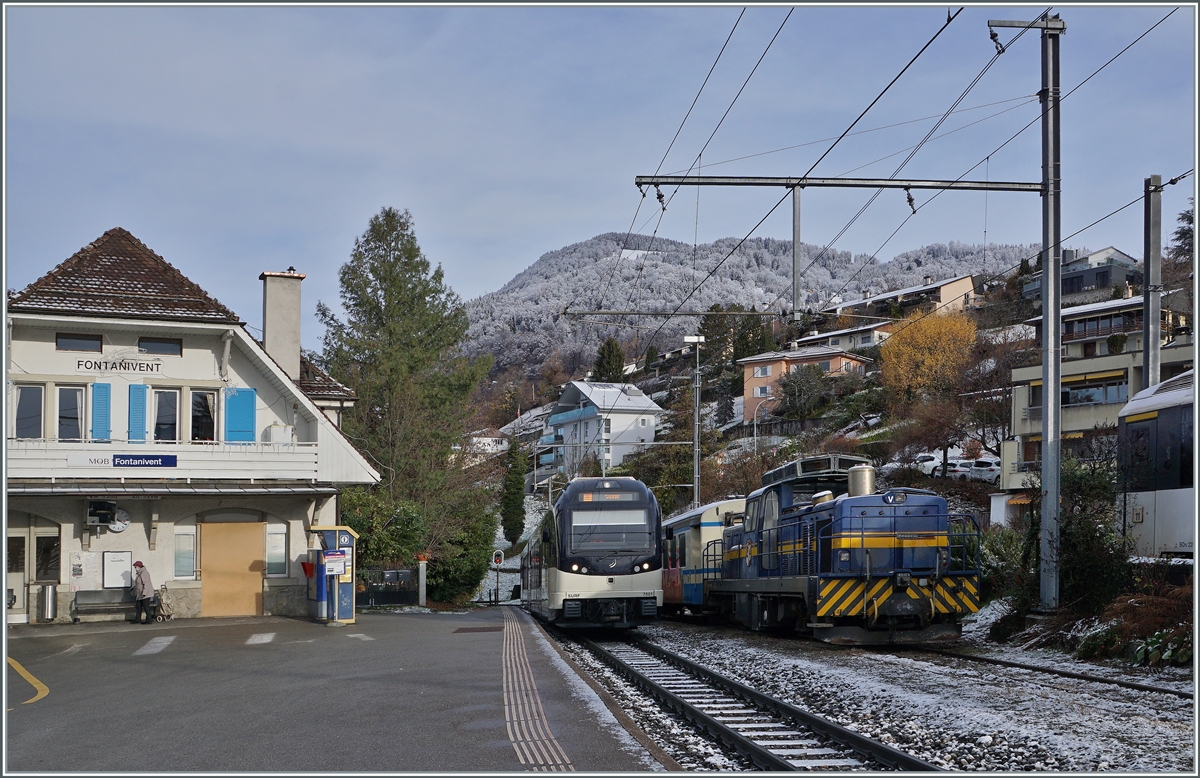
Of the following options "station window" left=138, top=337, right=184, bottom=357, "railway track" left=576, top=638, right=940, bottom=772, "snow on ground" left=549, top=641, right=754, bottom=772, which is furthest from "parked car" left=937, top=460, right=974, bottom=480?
"snow on ground" left=549, top=641, right=754, bottom=772

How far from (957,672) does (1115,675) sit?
183 centimetres

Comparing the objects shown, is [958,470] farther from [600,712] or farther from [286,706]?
[286,706]

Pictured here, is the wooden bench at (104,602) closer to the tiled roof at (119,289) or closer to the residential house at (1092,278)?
the tiled roof at (119,289)

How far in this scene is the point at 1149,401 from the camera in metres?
17.5

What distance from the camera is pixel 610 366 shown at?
107000mm

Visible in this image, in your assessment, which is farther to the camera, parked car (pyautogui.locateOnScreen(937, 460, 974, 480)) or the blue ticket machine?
parked car (pyautogui.locateOnScreen(937, 460, 974, 480))

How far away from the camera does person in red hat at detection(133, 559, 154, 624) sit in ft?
74.0

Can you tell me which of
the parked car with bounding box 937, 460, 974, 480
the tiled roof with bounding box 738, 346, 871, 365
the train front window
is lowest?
the train front window

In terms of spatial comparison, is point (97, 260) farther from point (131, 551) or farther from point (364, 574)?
point (364, 574)

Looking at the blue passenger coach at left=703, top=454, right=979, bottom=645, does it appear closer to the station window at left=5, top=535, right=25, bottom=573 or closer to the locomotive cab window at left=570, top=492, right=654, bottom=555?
the locomotive cab window at left=570, top=492, right=654, bottom=555

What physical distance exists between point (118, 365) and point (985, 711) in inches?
809

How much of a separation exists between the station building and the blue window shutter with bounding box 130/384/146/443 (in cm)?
3

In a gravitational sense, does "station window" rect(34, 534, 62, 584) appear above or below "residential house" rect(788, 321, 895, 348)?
below

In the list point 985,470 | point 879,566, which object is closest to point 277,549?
point 879,566
